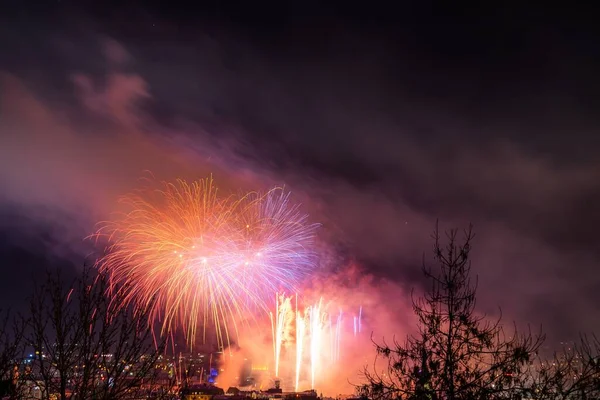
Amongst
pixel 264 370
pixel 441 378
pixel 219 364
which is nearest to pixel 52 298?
pixel 441 378

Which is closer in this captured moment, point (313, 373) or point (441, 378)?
point (441, 378)

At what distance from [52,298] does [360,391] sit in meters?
6.71

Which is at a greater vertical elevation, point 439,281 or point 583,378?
point 439,281

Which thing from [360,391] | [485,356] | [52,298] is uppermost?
[52,298]

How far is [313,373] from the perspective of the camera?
67312 mm

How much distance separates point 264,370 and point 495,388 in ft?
221

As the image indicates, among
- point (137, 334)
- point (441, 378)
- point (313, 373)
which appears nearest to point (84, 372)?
point (137, 334)

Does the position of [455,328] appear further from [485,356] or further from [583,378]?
[583,378]

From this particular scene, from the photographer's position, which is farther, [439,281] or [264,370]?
[264,370]

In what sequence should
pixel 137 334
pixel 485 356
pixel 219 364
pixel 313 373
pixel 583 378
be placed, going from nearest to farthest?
pixel 583 378, pixel 485 356, pixel 137 334, pixel 313 373, pixel 219 364

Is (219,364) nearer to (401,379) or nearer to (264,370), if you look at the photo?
(264,370)

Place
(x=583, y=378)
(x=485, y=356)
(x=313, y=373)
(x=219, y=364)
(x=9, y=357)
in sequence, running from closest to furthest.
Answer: (x=583, y=378), (x=485, y=356), (x=9, y=357), (x=313, y=373), (x=219, y=364)

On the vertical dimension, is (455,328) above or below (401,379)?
above

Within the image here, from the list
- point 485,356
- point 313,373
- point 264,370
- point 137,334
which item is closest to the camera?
point 485,356
